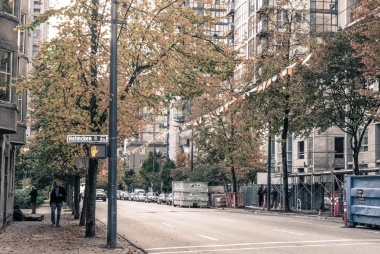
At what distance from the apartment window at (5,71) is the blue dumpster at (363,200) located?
44.8ft

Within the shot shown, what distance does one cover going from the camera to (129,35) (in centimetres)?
1994

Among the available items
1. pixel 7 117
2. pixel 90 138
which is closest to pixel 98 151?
pixel 90 138

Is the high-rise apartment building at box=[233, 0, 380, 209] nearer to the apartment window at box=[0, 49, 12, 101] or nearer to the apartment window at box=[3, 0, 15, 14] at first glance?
the apartment window at box=[3, 0, 15, 14]

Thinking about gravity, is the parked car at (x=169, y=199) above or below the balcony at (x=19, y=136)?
below

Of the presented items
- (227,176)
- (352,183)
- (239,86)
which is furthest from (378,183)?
(227,176)

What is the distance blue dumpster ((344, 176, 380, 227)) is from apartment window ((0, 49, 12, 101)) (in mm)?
13669

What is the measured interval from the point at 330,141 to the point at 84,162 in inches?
1703

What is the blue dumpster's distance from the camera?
24344 millimetres

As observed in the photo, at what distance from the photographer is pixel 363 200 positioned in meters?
25.2

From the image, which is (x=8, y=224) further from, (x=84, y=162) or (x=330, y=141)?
(x=330, y=141)

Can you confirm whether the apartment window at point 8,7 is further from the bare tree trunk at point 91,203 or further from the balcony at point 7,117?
the bare tree trunk at point 91,203

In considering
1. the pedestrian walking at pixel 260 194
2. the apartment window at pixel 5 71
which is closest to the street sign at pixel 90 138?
the apartment window at pixel 5 71

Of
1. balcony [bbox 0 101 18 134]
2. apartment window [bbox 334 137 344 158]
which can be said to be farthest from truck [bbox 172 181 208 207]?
balcony [bbox 0 101 18 134]

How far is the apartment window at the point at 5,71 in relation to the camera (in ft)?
75.5
